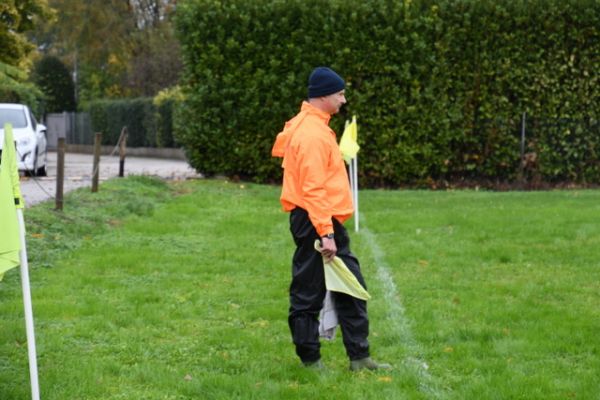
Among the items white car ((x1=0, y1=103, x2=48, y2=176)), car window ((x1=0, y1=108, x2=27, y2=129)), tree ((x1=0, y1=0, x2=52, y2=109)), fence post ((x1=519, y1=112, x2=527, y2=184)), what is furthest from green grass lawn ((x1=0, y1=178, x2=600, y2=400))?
tree ((x1=0, y1=0, x2=52, y2=109))

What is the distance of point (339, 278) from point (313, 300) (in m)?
0.23

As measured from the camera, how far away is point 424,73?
66.4ft

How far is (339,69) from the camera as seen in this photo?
2020cm

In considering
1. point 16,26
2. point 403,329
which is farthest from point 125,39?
point 403,329

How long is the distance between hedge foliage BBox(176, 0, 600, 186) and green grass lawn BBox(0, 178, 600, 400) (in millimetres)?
5387

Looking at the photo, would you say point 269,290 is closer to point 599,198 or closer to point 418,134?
point 599,198

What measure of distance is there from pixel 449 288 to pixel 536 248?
8.24ft

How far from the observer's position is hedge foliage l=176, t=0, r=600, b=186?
66.0ft

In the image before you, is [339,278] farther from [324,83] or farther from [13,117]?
[13,117]

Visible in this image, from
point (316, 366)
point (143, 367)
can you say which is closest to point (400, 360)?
point (316, 366)

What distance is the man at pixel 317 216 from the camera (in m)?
6.17

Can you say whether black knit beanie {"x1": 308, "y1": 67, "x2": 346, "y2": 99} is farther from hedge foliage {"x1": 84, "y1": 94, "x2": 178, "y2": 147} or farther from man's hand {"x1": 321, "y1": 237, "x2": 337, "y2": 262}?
hedge foliage {"x1": 84, "y1": 94, "x2": 178, "y2": 147}

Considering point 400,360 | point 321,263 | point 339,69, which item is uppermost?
point 339,69

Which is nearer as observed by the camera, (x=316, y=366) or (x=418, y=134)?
(x=316, y=366)
